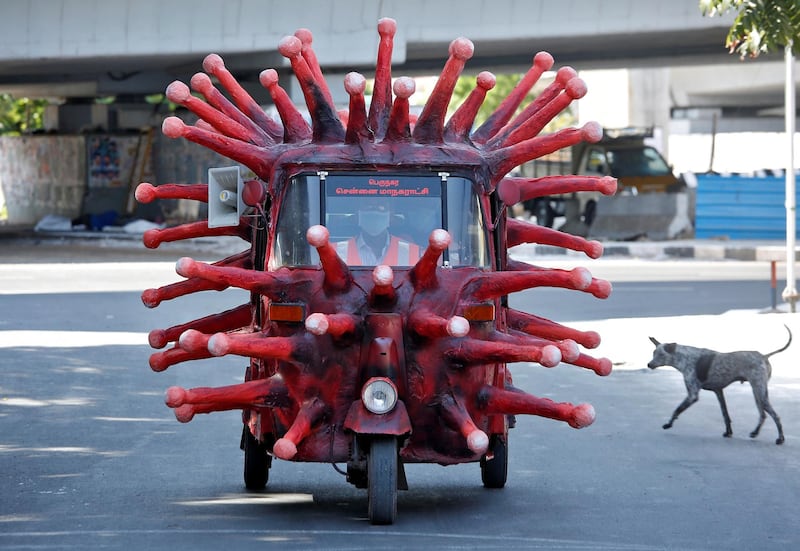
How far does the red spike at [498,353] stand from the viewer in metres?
7.61

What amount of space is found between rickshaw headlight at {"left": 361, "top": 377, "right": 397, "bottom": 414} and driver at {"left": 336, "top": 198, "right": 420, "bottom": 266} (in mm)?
792

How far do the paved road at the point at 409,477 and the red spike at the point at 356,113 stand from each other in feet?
7.07

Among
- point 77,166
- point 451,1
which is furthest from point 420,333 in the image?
point 77,166

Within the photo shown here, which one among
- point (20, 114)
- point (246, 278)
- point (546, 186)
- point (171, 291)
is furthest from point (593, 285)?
point (20, 114)

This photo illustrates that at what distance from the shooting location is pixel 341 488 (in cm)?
943

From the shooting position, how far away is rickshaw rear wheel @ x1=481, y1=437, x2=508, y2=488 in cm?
917

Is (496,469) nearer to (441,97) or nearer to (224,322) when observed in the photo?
(224,322)

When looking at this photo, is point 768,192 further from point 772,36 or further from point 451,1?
point 772,36

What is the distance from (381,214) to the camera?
8414 millimetres

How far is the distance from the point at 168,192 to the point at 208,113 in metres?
0.62

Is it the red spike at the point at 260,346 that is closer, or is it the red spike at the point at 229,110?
the red spike at the point at 260,346

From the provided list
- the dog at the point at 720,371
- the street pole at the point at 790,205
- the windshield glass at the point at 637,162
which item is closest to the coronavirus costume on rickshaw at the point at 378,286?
the dog at the point at 720,371

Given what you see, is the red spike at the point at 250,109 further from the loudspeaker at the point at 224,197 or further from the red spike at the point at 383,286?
the red spike at the point at 383,286

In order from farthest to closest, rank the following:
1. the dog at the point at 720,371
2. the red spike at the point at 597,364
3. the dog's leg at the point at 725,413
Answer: the dog's leg at the point at 725,413
the dog at the point at 720,371
the red spike at the point at 597,364
